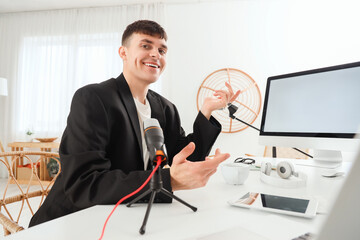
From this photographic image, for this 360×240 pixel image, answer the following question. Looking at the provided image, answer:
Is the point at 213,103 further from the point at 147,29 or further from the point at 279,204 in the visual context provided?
the point at 279,204

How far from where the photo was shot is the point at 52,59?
13.9ft

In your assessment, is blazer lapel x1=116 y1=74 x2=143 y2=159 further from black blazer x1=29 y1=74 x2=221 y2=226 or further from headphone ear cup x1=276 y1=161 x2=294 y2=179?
headphone ear cup x1=276 y1=161 x2=294 y2=179

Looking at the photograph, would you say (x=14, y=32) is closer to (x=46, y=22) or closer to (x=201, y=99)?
(x=46, y=22)

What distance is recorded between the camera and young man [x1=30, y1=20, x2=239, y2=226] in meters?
0.68

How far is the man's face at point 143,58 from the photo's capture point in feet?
3.88

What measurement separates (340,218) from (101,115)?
0.83 meters

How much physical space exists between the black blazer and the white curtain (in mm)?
3173

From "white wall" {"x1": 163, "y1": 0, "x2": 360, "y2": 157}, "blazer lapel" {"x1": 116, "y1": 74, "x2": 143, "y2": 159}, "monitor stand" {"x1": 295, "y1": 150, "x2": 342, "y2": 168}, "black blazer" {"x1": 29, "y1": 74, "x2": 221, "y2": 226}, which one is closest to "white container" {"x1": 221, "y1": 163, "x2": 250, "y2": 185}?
"black blazer" {"x1": 29, "y1": 74, "x2": 221, "y2": 226}

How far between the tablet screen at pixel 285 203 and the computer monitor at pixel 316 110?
19.2 inches

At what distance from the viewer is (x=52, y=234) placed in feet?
1.65

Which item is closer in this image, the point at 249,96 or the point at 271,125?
the point at 271,125

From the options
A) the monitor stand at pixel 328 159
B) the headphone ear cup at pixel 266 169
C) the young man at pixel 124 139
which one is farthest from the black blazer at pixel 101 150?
the monitor stand at pixel 328 159

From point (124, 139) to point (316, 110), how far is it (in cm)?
87

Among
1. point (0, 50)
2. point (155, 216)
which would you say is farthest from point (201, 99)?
point (0, 50)
